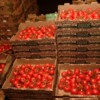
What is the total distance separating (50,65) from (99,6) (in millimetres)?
1232

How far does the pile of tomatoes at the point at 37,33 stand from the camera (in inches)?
133

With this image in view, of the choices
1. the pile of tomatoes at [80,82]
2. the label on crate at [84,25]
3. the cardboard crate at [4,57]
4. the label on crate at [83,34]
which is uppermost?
the label on crate at [84,25]

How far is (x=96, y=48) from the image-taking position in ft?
10.3

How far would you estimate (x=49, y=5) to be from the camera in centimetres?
705

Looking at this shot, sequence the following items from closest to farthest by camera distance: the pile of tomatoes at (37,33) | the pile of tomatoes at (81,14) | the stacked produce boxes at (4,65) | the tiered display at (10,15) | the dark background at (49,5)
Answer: the pile of tomatoes at (81,14), the stacked produce boxes at (4,65), the pile of tomatoes at (37,33), the tiered display at (10,15), the dark background at (49,5)

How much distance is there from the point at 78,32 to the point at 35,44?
71cm

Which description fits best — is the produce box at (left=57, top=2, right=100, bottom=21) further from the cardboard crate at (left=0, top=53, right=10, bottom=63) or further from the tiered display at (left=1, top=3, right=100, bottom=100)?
the cardboard crate at (left=0, top=53, right=10, bottom=63)

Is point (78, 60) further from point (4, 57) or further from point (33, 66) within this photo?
point (4, 57)

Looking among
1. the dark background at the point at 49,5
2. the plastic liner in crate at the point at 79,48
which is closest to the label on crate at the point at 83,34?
the plastic liner in crate at the point at 79,48

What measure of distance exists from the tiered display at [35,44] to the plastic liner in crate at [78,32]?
0.21 metres

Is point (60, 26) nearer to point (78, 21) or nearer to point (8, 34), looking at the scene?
point (78, 21)

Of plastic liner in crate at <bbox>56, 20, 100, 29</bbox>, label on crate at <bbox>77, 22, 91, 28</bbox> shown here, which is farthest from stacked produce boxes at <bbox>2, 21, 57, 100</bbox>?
label on crate at <bbox>77, 22, 91, 28</bbox>

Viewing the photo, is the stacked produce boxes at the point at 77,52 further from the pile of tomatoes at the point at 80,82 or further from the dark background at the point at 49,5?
the dark background at the point at 49,5

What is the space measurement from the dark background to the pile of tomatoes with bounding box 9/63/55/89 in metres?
3.53
